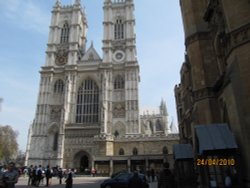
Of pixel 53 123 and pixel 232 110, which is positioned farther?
pixel 53 123

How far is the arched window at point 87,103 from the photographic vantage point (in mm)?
46500

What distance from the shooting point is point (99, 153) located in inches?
1471

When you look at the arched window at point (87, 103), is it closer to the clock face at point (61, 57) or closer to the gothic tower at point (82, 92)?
the gothic tower at point (82, 92)

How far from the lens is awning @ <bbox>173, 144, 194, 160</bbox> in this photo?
15.7 meters

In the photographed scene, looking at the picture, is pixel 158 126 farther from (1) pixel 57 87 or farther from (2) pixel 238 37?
(2) pixel 238 37

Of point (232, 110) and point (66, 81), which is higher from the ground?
point (66, 81)

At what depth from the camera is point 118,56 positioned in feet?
168

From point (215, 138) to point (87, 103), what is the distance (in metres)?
39.2

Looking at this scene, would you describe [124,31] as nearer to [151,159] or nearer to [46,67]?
[46,67]

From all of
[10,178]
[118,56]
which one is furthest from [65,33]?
[10,178]

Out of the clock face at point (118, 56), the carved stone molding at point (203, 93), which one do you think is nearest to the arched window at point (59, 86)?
the clock face at point (118, 56)

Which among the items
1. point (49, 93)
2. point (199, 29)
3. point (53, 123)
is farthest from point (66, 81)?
point (199, 29)

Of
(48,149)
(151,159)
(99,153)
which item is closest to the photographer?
(151,159)

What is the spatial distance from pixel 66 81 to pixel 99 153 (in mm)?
17778
